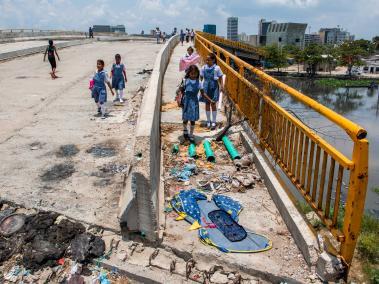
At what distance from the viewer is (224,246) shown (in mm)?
3797

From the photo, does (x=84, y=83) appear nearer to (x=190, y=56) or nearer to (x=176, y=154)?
(x=190, y=56)

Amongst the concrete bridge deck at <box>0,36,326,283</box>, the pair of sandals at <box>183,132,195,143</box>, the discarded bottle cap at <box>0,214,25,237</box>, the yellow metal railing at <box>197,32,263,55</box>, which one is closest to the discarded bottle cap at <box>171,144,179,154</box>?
the concrete bridge deck at <box>0,36,326,283</box>

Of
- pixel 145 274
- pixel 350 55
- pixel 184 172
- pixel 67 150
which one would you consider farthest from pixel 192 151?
pixel 350 55

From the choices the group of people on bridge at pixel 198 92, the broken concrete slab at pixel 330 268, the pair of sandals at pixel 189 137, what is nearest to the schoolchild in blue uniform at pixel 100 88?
the group of people on bridge at pixel 198 92

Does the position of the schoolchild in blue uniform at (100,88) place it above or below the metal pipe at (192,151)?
above

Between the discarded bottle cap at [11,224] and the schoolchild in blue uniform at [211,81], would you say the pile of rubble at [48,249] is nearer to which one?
the discarded bottle cap at [11,224]

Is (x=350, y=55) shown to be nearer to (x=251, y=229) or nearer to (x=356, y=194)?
(x=251, y=229)

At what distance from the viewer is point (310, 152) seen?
150 inches

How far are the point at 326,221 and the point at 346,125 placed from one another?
0.97 metres

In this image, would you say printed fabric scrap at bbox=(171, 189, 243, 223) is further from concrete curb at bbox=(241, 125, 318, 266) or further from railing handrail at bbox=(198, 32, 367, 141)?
railing handrail at bbox=(198, 32, 367, 141)

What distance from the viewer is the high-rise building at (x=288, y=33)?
125 m

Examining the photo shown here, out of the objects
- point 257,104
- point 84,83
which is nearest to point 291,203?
point 257,104

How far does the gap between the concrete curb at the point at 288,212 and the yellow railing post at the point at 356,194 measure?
43 centimetres

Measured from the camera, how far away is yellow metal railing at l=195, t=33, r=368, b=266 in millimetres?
2934
